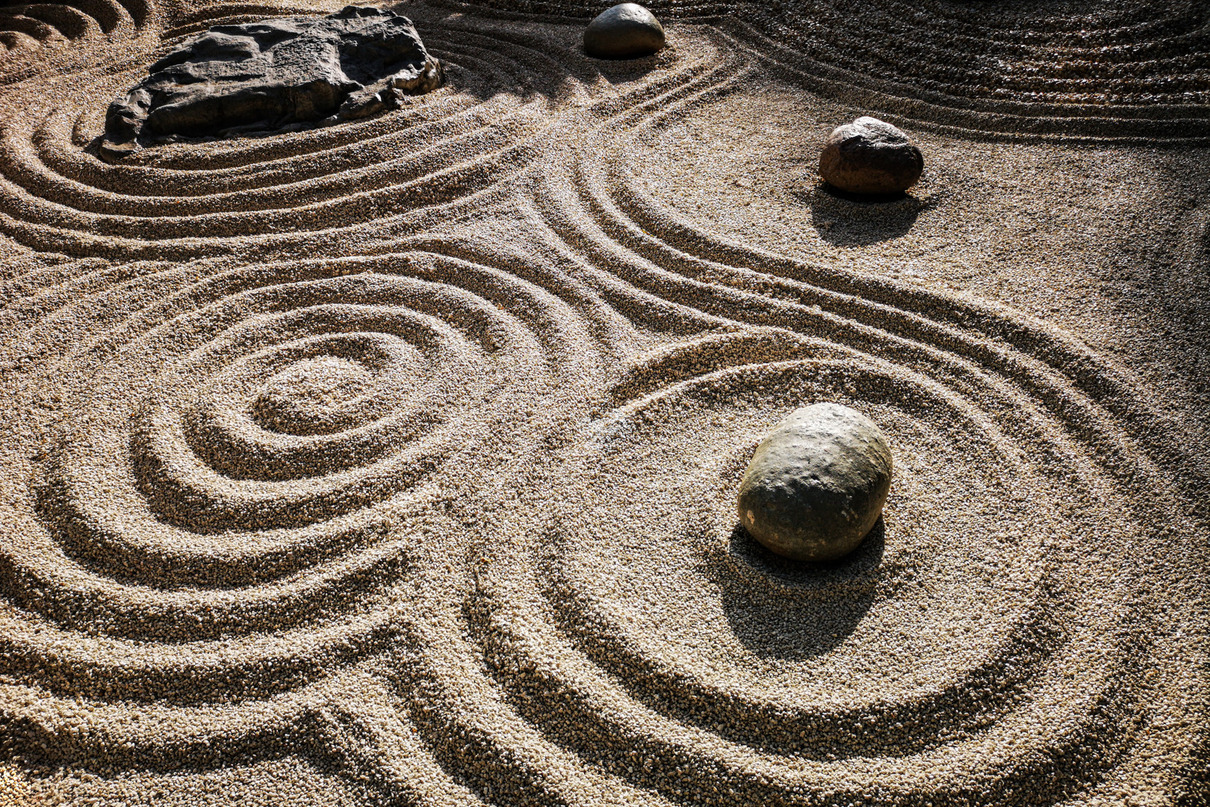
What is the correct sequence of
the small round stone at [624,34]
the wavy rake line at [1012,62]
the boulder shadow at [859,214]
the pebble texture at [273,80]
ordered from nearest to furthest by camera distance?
the boulder shadow at [859,214] → the wavy rake line at [1012,62] → the pebble texture at [273,80] → the small round stone at [624,34]

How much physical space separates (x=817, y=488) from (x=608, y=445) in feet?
3.43

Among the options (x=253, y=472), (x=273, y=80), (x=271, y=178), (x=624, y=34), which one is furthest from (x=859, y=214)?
(x=273, y=80)

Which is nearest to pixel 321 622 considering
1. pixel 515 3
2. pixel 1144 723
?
pixel 1144 723

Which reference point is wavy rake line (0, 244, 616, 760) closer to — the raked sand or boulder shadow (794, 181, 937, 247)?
the raked sand

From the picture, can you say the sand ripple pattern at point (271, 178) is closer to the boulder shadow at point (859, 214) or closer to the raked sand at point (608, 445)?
the raked sand at point (608, 445)

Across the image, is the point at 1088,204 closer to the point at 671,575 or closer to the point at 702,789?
the point at 671,575

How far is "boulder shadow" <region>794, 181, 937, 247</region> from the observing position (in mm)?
4742

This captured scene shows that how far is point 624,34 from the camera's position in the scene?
6.77m

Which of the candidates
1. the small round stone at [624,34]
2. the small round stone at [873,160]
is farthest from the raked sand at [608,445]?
the small round stone at [624,34]

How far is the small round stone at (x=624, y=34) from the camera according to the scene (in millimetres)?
6773

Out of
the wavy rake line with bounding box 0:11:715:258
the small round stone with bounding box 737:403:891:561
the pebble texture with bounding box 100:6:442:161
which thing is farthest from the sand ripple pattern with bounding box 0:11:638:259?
the small round stone with bounding box 737:403:891:561

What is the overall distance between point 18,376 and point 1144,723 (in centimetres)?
517

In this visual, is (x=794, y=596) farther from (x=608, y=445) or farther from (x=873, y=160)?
(x=873, y=160)

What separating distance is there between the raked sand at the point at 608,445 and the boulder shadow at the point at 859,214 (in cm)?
3
